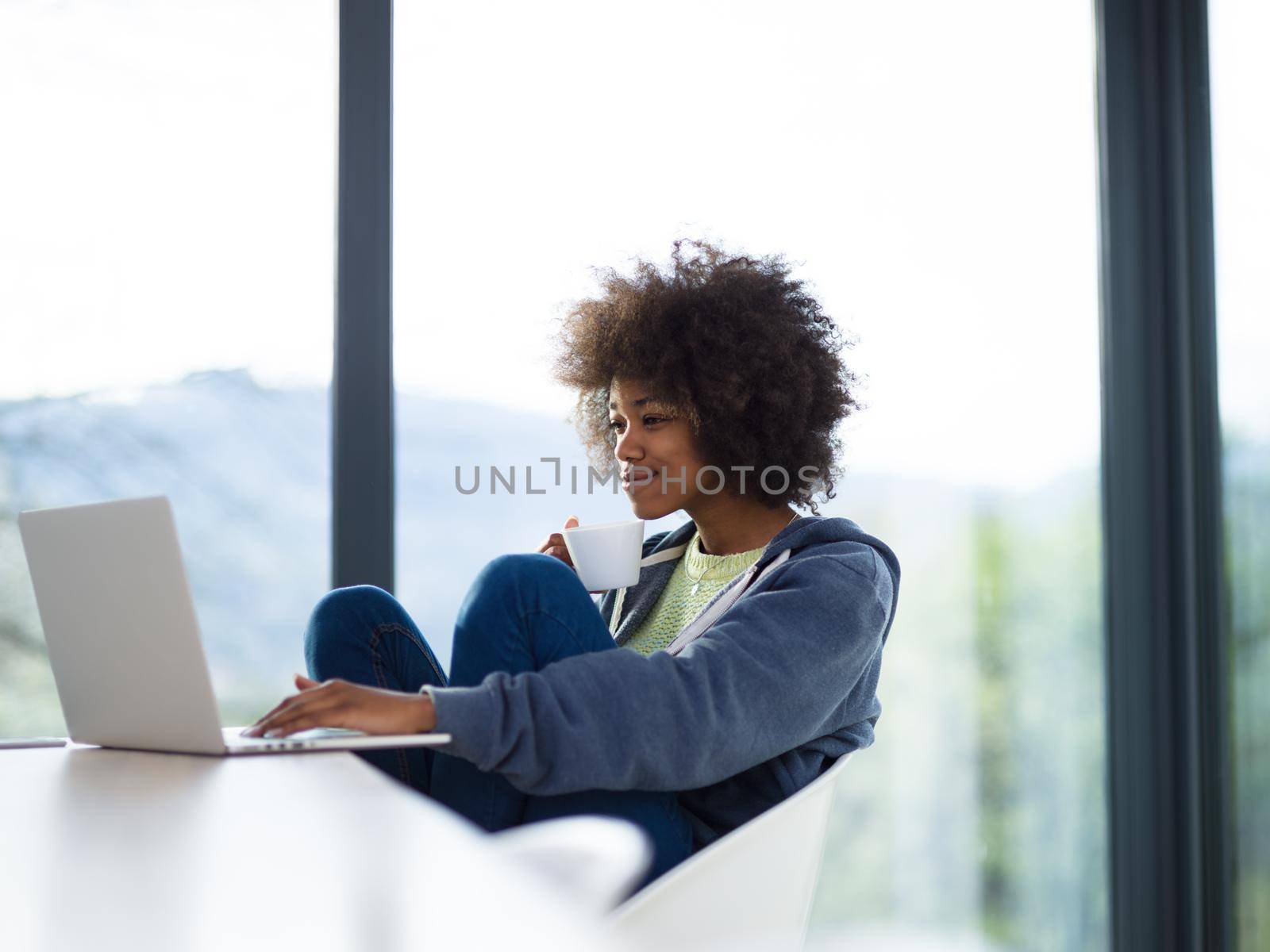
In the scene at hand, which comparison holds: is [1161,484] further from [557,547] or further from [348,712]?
[348,712]

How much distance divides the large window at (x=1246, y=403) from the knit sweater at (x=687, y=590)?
1.08 m

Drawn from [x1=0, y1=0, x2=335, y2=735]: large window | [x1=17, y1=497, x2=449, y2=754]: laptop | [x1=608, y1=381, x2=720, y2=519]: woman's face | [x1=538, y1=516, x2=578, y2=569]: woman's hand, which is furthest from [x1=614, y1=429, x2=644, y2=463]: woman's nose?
[x1=17, y1=497, x2=449, y2=754]: laptop

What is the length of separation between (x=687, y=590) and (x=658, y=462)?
0.61 ft

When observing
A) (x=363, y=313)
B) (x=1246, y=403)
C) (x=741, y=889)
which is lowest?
(x=741, y=889)

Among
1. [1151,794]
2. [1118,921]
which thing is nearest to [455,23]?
[1151,794]

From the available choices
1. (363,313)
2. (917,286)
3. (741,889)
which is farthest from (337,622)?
(917,286)

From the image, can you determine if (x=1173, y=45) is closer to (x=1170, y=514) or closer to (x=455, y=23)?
(x=1170, y=514)

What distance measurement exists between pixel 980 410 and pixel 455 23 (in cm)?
122

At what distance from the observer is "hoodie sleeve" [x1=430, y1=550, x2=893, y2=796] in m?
1.05

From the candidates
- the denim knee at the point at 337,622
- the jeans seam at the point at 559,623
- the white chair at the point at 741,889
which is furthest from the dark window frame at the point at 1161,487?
the denim knee at the point at 337,622

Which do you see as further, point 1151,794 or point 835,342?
point 1151,794

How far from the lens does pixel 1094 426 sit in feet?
7.57

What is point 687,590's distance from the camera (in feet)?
5.33

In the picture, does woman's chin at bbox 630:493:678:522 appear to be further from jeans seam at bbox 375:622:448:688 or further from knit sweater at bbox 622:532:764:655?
→ jeans seam at bbox 375:622:448:688
